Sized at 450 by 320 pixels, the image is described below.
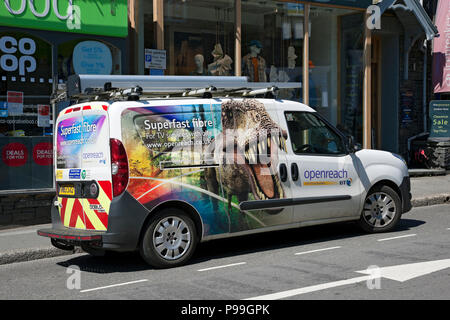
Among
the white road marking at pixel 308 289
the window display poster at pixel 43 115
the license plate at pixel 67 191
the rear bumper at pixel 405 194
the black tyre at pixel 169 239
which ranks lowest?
the white road marking at pixel 308 289

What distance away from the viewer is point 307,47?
14.9 m

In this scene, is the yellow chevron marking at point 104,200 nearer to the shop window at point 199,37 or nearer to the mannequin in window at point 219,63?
the shop window at point 199,37

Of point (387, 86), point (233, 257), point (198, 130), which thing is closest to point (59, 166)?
point (198, 130)

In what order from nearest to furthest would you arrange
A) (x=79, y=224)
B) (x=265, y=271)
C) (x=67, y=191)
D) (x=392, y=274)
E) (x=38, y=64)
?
(x=392, y=274)
(x=265, y=271)
(x=79, y=224)
(x=67, y=191)
(x=38, y=64)

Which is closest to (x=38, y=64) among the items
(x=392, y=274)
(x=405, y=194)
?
(x=405, y=194)

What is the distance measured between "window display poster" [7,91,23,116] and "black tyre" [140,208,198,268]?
473cm

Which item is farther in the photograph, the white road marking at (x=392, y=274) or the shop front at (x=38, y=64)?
the shop front at (x=38, y=64)

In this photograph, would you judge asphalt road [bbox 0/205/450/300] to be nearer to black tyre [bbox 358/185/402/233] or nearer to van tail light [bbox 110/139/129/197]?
black tyre [bbox 358/185/402/233]

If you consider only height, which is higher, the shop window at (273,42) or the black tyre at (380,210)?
the shop window at (273,42)

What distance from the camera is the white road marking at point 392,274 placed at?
5.80 metres

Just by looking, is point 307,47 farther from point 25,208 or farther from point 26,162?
point 25,208

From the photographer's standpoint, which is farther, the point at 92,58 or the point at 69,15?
the point at 92,58

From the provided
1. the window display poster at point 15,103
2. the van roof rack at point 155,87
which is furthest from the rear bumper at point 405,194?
the window display poster at point 15,103

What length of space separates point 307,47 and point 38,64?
664 centimetres
